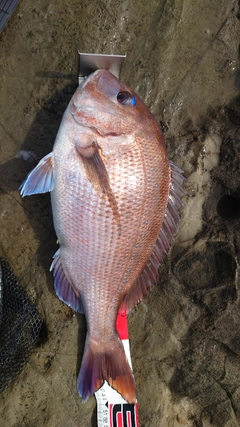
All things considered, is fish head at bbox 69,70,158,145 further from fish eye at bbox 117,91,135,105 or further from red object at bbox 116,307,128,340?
red object at bbox 116,307,128,340

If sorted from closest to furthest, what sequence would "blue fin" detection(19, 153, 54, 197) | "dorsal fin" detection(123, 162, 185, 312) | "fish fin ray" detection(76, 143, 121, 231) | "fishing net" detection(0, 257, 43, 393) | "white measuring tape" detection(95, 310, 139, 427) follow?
1. "fish fin ray" detection(76, 143, 121, 231)
2. "blue fin" detection(19, 153, 54, 197)
3. "dorsal fin" detection(123, 162, 185, 312)
4. "fishing net" detection(0, 257, 43, 393)
5. "white measuring tape" detection(95, 310, 139, 427)

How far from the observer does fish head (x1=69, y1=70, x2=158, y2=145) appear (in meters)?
1.96

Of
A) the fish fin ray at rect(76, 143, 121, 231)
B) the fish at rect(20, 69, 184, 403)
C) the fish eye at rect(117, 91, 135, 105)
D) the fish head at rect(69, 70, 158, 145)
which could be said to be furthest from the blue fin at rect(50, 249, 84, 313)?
the fish eye at rect(117, 91, 135, 105)

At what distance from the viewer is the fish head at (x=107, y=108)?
1958mm

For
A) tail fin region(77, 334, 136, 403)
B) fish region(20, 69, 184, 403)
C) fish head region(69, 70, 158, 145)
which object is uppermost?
fish head region(69, 70, 158, 145)

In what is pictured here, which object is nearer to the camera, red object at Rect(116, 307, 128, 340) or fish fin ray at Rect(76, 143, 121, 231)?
fish fin ray at Rect(76, 143, 121, 231)

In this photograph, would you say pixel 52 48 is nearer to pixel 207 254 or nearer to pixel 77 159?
pixel 77 159

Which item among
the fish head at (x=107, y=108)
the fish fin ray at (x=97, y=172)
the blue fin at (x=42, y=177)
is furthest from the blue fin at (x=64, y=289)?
the fish head at (x=107, y=108)

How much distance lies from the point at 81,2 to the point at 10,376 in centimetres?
265

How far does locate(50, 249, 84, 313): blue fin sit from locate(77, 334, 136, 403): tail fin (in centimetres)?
26

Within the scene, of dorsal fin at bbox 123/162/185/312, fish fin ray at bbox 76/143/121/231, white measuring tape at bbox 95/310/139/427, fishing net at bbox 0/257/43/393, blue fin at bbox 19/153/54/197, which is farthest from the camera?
white measuring tape at bbox 95/310/139/427

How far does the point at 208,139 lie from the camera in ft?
8.46

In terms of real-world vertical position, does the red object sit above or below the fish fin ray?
below

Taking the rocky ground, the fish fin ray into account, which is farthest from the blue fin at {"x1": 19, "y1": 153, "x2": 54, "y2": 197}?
the rocky ground
